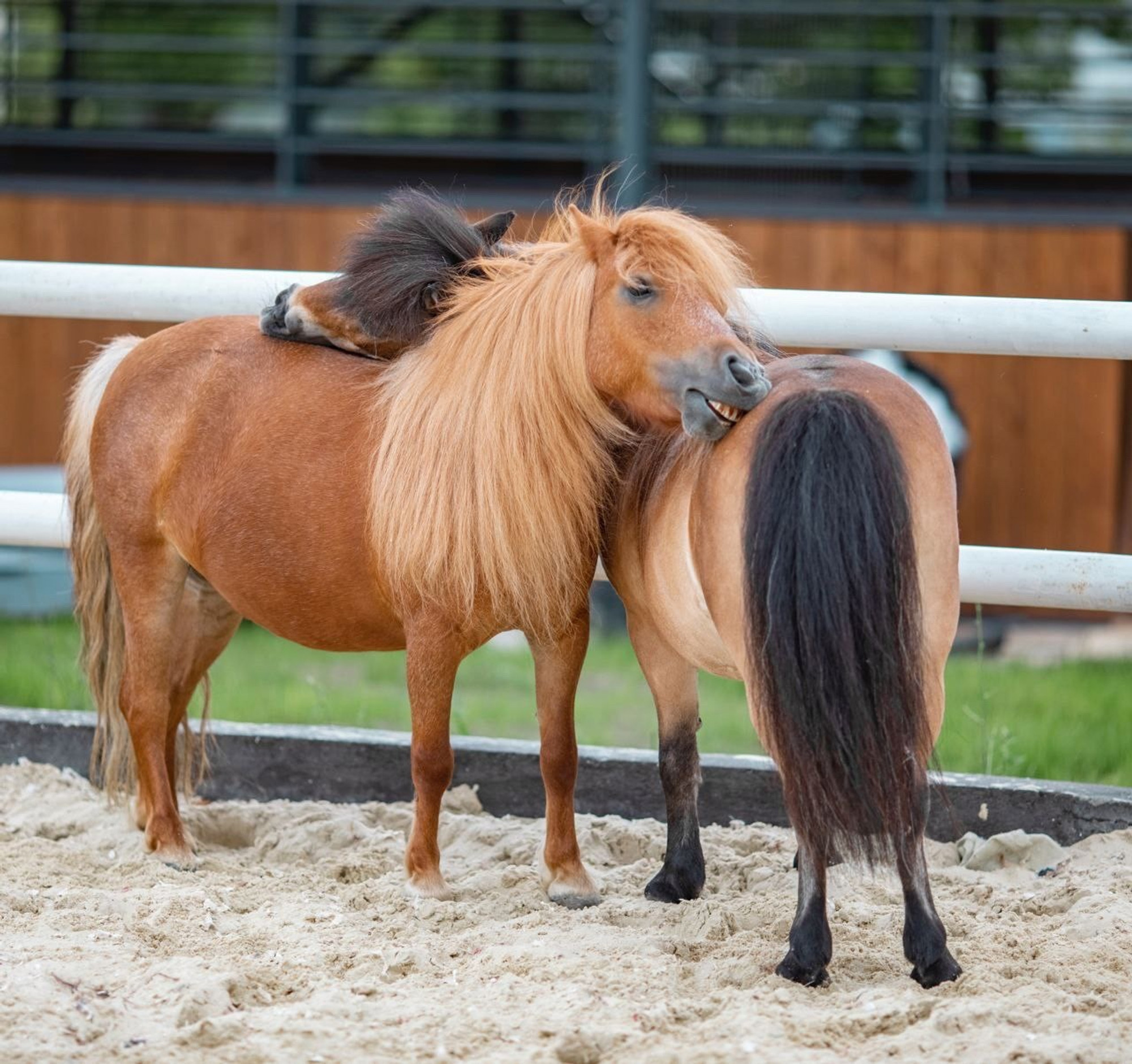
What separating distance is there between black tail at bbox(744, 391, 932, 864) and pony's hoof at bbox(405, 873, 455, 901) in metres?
0.97

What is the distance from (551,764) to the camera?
321 cm

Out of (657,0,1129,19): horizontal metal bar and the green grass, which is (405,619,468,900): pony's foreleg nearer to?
the green grass

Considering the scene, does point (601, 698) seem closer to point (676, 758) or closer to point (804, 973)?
point (676, 758)

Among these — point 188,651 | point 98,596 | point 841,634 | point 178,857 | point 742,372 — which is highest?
point 742,372

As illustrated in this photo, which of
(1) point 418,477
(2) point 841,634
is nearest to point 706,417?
(2) point 841,634

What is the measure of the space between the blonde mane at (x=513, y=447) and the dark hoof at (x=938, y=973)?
3.30 feet

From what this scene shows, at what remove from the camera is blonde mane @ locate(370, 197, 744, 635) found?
291 centimetres

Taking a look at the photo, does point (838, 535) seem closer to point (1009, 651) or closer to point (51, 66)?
point (1009, 651)

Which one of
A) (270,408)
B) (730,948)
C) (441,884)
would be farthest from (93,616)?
(730,948)

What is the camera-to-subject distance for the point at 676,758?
Result: 3.21 meters

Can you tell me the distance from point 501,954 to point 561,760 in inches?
22.1

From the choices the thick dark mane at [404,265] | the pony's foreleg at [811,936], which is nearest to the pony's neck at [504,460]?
the thick dark mane at [404,265]

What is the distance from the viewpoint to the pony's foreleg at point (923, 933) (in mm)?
2602

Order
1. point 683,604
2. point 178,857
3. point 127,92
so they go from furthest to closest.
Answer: point 127,92, point 178,857, point 683,604
